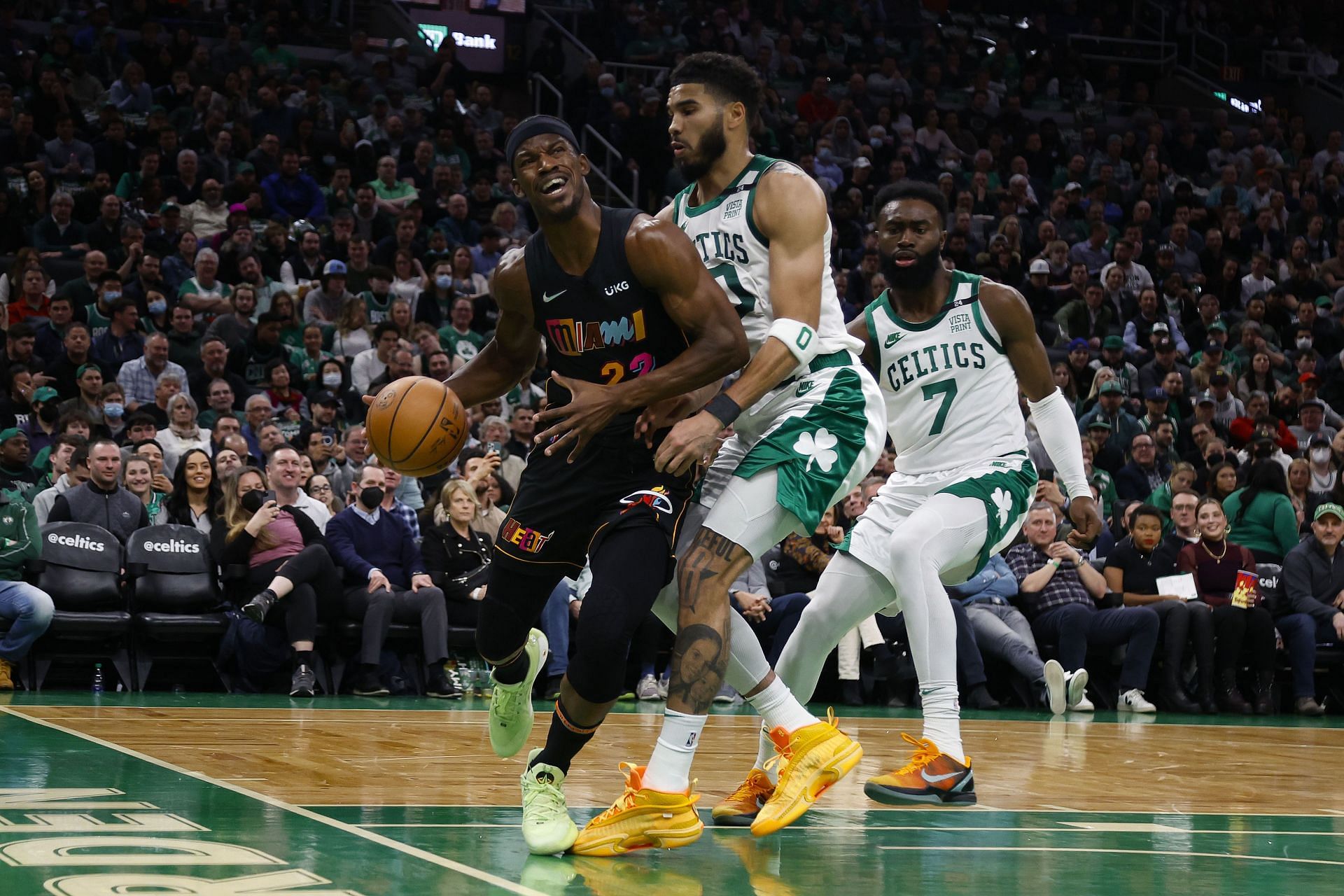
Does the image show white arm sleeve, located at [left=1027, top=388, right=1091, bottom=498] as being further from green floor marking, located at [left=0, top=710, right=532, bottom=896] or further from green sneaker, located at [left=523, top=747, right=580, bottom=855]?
green floor marking, located at [left=0, top=710, right=532, bottom=896]

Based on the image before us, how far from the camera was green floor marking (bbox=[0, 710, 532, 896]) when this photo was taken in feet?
10.8

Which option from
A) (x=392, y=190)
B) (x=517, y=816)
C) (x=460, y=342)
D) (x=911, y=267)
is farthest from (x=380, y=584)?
(x=392, y=190)

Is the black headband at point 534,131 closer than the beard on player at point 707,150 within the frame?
Yes

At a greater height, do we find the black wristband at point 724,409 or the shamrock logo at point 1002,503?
the black wristband at point 724,409

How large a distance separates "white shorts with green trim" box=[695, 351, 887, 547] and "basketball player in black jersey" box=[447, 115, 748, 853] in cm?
27

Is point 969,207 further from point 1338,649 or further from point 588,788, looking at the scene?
point 588,788

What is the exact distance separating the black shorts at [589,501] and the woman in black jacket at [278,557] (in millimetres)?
5585

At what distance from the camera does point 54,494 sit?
32.6ft

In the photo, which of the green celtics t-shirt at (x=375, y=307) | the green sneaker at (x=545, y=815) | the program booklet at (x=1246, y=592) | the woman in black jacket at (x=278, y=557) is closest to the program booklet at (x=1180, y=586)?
the program booklet at (x=1246, y=592)

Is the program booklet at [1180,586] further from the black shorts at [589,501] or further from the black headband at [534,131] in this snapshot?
the black headband at [534,131]

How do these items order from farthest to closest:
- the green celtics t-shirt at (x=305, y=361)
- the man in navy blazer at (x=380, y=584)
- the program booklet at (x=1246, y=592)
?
the green celtics t-shirt at (x=305, y=361) < the program booklet at (x=1246, y=592) < the man in navy blazer at (x=380, y=584)

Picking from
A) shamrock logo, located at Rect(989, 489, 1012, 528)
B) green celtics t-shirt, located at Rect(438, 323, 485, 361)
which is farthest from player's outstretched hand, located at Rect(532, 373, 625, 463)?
green celtics t-shirt, located at Rect(438, 323, 485, 361)

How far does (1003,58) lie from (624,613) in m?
20.6

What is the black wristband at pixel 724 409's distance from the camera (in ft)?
13.6
